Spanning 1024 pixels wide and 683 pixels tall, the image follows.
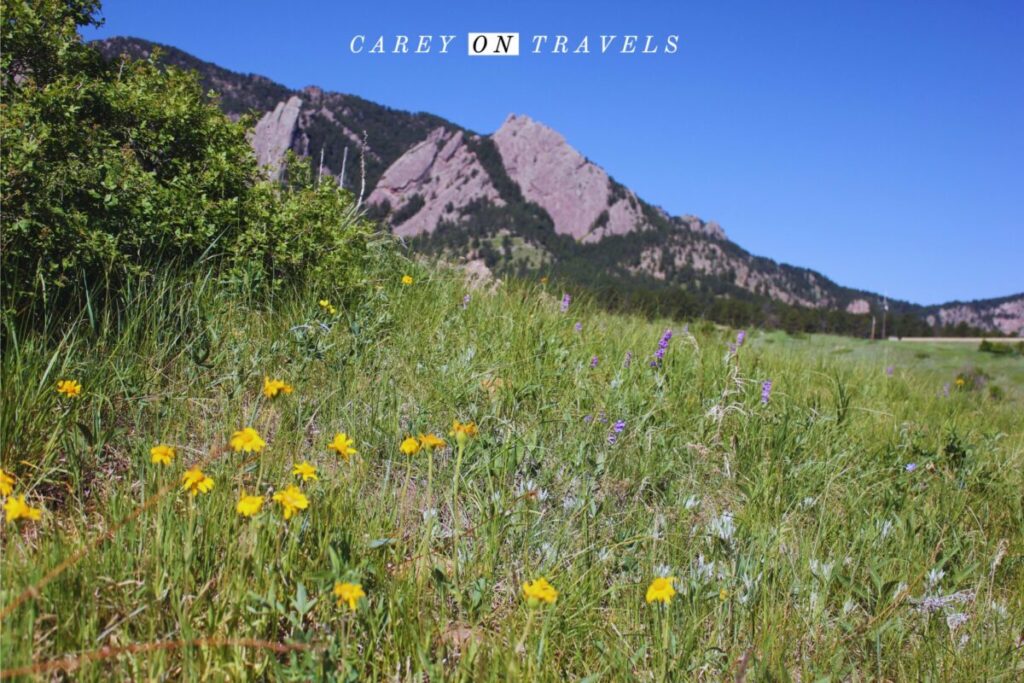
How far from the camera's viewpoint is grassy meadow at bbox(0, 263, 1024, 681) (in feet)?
5.77

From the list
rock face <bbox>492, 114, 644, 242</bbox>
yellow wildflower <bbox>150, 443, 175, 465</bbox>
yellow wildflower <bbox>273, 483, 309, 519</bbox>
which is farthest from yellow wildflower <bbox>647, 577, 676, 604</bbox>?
rock face <bbox>492, 114, 644, 242</bbox>

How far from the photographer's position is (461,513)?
2.71m

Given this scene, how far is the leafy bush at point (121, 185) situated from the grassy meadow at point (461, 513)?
31 cm

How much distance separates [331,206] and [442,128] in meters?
132

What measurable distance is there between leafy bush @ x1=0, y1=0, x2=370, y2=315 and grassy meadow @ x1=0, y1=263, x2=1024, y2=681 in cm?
31

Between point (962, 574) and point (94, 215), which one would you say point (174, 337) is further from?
point (962, 574)

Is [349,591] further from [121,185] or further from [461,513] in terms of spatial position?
[121,185]

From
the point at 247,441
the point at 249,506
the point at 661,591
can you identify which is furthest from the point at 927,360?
the point at 249,506

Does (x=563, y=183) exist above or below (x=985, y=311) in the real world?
above

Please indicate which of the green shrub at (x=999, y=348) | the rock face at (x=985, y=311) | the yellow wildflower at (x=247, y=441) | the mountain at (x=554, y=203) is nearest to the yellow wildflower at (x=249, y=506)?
the yellow wildflower at (x=247, y=441)

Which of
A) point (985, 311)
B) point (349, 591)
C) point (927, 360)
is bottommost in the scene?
point (349, 591)

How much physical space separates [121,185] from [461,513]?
286cm

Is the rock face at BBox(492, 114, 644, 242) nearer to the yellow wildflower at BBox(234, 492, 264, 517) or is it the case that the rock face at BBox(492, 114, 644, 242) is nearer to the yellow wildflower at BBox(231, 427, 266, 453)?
the yellow wildflower at BBox(231, 427, 266, 453)

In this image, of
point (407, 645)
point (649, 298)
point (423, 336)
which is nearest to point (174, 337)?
point (423, 336)
